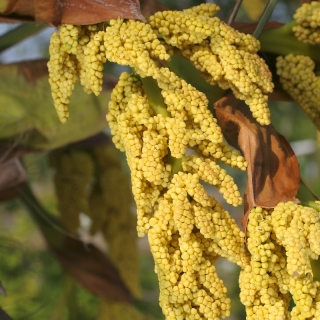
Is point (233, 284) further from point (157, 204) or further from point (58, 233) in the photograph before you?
point (157, 204)

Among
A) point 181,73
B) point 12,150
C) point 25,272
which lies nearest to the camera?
point 181,73

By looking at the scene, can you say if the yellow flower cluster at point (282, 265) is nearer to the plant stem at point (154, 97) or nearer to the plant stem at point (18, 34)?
the plant stem at point (154, 97)

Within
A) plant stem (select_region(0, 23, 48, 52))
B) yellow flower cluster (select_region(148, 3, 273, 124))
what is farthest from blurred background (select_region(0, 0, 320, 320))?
yellow flower cluster (select_region(148, 3, 273, 124))

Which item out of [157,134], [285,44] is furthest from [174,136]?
[285,44]

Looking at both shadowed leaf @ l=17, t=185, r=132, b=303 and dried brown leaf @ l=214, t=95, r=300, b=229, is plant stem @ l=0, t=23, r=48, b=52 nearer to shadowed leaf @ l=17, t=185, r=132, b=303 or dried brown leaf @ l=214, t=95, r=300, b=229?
shadowed leaf @ l=17, t=185, r=132, b=303

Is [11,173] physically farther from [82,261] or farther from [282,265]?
[282,265]

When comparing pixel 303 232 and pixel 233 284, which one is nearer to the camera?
pixel 303 232

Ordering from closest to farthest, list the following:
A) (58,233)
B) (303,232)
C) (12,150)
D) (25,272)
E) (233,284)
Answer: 1. (303,232)
2. (12,150)
3. (58,233)
4. (25,272)
5. (233,284)

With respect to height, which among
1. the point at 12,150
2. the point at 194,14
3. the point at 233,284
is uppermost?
the point at 194,14

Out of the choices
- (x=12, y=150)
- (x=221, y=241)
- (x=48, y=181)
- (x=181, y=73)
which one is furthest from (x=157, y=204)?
(x=48, y=181)
